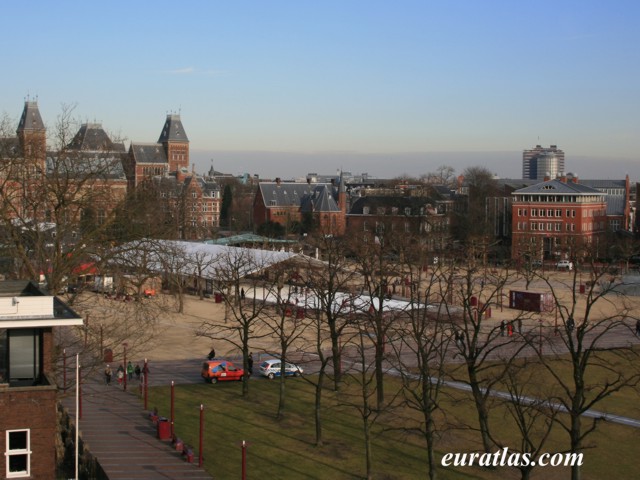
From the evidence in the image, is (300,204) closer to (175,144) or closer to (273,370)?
(175,144)

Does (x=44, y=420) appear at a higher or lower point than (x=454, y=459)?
higher

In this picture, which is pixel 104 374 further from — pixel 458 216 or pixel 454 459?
pixel 458 216

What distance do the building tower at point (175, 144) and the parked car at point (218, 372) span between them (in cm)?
10258

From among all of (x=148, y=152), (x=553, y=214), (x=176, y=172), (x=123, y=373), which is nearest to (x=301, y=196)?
(x=176, y=172)

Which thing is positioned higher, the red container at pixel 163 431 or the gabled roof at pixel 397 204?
the gabled roof at pixel 397 204

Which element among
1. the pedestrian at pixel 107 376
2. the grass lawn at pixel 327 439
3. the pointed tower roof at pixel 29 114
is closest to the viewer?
the grass lawn at pixel 327 439

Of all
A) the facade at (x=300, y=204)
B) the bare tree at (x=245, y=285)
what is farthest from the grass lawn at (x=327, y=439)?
the facade at (x=300, y=204)

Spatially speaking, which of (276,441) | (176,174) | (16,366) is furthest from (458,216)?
(16,366)

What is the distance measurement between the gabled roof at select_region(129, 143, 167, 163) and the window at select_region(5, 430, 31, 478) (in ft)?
373

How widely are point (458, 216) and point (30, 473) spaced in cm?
8823

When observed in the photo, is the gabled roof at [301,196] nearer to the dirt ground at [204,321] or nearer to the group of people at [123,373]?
the dirt ground at [204,321]

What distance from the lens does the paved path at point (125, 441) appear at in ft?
78.0

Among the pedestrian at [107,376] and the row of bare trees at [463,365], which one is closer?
the row of bare trees at [463,365]

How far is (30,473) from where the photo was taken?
51.3 ft
